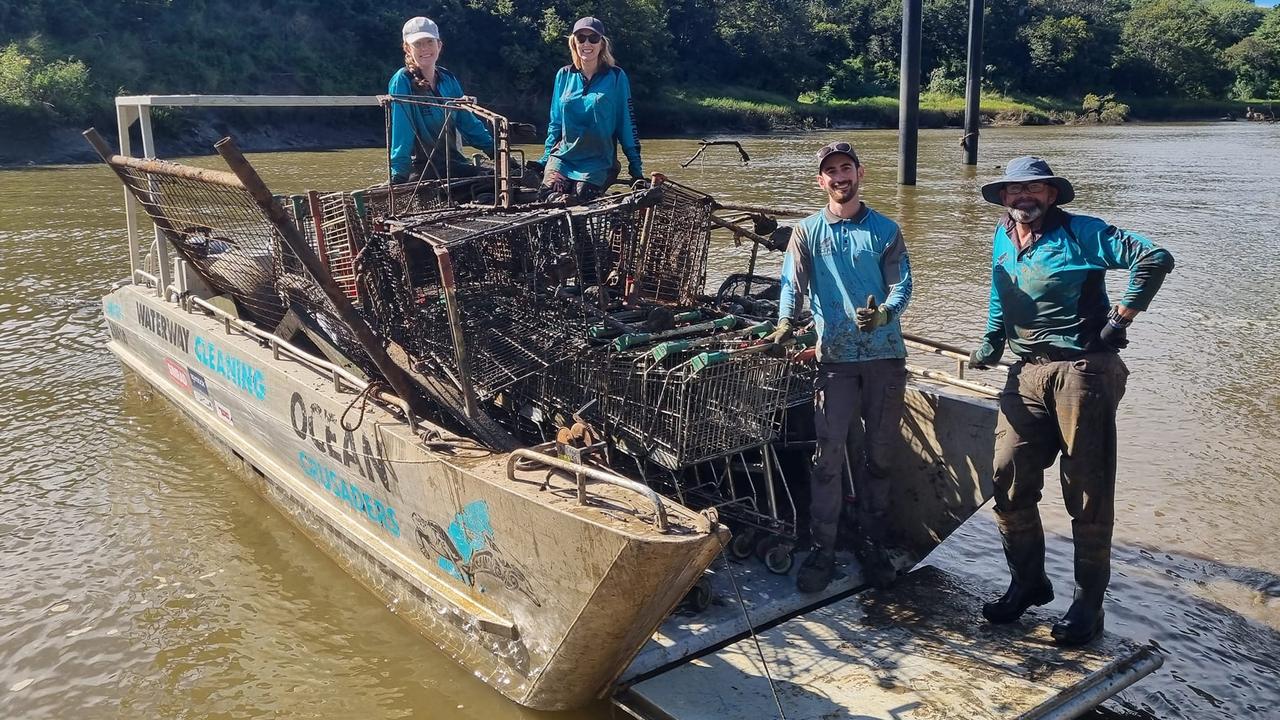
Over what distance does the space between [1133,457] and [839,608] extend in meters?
3.26

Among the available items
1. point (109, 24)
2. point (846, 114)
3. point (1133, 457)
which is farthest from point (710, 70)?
point (1133, 457)

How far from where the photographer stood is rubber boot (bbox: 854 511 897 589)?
14.9 ft

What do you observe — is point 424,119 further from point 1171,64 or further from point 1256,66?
point 1256,66

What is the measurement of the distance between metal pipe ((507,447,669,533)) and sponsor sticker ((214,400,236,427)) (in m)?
3.09

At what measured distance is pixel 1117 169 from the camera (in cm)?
2461

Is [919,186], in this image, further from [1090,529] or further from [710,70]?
[710,70]

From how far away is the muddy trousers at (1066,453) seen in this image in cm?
381

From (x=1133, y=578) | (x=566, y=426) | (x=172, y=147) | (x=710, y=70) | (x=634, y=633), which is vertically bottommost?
(x=1133, y=578)

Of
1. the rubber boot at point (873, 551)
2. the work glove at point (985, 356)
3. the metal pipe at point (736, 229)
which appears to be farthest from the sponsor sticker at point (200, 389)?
the work glove at point (985, 356)

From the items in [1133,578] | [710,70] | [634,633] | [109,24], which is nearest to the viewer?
[634,633]

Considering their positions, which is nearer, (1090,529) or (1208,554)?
(1090,529)

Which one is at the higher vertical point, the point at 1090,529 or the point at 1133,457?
the point at 1090,529

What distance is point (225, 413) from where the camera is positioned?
6289 millimetres

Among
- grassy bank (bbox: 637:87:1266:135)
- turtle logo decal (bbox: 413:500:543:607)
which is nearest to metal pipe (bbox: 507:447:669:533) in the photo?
turtle logo decal (bbox: 413:500:543:607)
